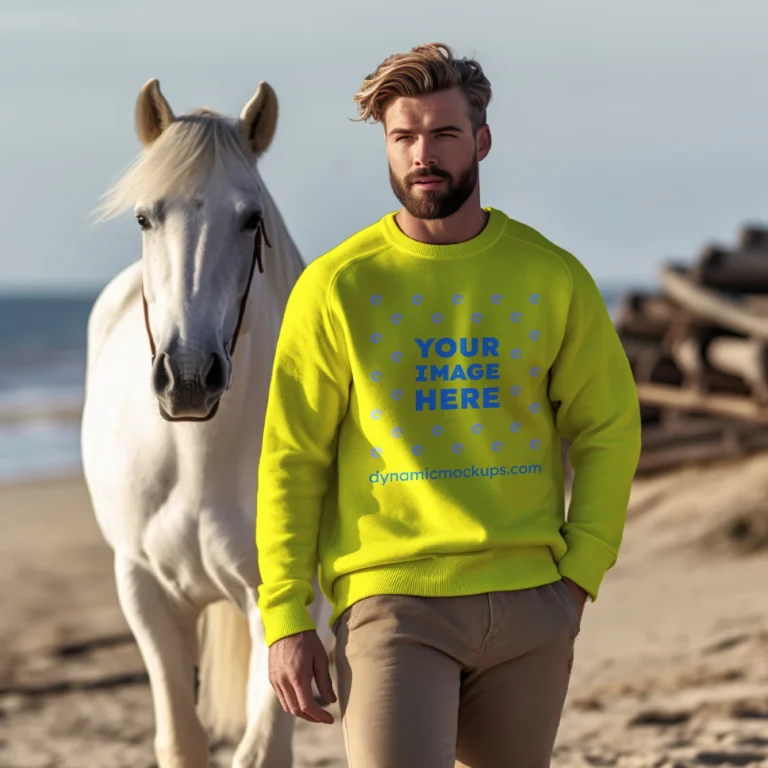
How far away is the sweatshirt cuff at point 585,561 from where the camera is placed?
2330mm

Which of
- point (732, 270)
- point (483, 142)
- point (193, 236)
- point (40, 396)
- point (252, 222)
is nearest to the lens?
point (483, 142)

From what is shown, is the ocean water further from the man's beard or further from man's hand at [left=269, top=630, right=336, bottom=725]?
the man's beard

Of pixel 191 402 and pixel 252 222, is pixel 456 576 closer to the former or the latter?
pixel 191 402

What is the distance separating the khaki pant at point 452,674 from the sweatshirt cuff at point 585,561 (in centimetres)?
3

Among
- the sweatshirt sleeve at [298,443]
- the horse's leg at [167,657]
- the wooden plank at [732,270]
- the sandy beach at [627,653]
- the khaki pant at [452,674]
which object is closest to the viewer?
the khaki pant at [452,674]

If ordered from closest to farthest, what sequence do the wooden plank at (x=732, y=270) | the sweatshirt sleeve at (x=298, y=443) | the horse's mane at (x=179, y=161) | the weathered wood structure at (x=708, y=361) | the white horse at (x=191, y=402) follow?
the sweatshirt sleeve at (x=298, y=443), the white horse at (x=191, y=402), the horse's mane at (x=179, y=161), the weathered wood structure at (x=708, y=361), the wooden plank at (x=732, y=270)

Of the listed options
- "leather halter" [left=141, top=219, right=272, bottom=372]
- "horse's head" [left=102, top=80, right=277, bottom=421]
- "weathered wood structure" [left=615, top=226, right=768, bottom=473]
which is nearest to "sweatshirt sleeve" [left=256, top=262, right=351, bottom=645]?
"horse's head" [left=102, top=80, right=277, bottom=421]

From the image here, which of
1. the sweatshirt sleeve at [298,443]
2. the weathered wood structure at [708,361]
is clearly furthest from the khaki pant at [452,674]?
Result: the weathered wood structure at [708,361]

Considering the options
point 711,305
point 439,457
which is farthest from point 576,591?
point 711,305

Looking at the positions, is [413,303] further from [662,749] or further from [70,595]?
[70,595]

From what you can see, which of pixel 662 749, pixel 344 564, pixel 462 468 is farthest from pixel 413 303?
pixel 662 749

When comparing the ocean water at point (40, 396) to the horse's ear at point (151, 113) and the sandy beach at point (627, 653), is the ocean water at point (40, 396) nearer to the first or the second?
the sandy beach at point (627, 653)

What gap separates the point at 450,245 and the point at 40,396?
20897 millimetres

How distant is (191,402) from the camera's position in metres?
2.75
